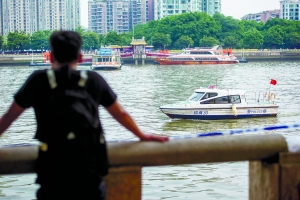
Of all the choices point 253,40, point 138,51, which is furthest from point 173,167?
point 253,40

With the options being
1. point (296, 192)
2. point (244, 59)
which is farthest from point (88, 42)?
point (296, 192)

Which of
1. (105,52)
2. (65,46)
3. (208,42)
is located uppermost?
(65,46)

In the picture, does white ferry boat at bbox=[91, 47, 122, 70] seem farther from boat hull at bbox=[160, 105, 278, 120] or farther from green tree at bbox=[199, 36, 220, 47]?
boat hull at bbox=[160, 105, 278, 120]

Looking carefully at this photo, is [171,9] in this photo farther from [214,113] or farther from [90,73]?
[90,73]

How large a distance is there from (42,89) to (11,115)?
0.75ft

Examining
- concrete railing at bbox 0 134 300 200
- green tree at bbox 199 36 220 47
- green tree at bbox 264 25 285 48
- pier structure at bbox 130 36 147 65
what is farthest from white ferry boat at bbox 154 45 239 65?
concrete railing at bbox 0 134 300 200

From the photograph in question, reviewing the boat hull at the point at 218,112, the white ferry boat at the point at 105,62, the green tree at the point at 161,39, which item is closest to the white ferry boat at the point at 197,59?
the white ferry boat at the point at 105,62

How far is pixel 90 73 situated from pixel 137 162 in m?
0.50

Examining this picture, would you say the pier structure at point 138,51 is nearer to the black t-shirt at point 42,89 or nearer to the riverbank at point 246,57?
the riverbank at point 246,57

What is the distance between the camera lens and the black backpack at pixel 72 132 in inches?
120

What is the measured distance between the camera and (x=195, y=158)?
3.50 metres

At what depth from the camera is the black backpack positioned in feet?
9.97

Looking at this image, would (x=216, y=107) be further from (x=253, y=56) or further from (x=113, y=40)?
(x=113, y=40)

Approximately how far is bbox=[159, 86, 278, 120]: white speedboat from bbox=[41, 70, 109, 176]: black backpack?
68.7 ft
